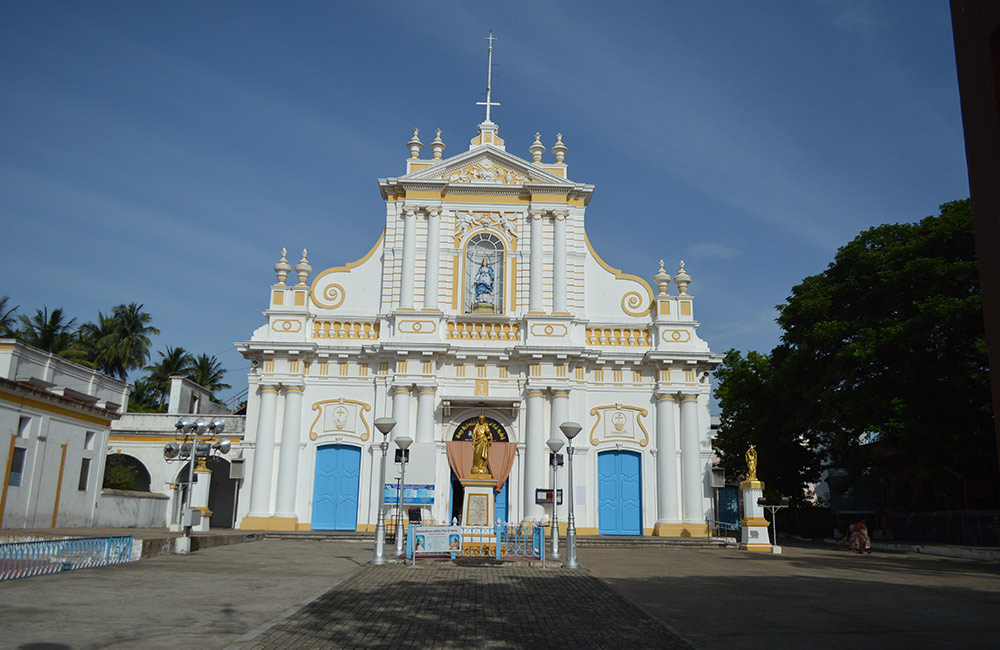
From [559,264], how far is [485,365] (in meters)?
4.62

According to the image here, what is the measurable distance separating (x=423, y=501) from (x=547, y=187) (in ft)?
43.6

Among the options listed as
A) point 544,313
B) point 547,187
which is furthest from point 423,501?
point 547,187

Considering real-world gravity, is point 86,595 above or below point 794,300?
below

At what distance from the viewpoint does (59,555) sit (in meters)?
13.3

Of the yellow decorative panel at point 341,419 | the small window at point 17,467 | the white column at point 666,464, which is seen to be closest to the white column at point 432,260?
the yellow decorative panel at point 341,419

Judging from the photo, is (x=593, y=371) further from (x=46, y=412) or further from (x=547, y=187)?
(x=46, y=412)

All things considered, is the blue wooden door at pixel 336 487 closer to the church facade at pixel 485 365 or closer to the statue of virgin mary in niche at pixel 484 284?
the church facade at pixel 485 365

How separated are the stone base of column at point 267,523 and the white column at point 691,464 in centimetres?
1361

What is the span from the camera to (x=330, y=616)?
963 centimetres

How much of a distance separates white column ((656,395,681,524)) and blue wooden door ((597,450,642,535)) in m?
0.77

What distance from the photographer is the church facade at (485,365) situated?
90.6ft

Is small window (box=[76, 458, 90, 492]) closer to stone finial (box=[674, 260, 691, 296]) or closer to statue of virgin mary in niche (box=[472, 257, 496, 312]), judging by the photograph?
statue of virgin mary in niche (box=[472, 257, 496, 312])

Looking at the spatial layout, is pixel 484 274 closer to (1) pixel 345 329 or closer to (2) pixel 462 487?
(1) pixel 345 329

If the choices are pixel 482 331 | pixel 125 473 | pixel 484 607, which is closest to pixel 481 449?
pixel 482 331
